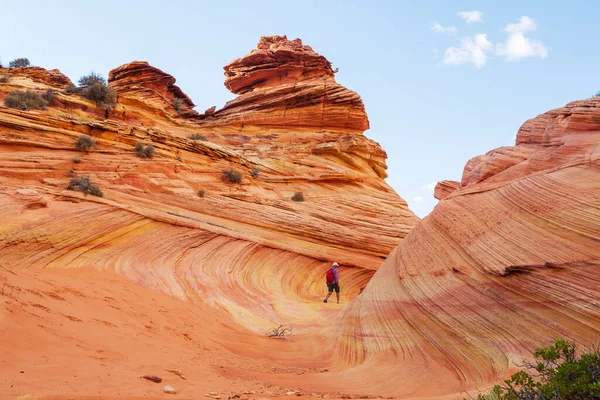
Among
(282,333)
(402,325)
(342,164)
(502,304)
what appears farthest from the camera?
(342,164)

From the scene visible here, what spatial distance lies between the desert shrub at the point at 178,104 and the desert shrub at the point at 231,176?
1182 centimetres

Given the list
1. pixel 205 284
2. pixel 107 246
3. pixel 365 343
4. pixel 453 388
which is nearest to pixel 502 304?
pixel 453 388

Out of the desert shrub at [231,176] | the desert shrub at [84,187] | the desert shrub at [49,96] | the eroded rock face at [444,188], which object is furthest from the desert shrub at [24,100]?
the eroded rock face at [444,188]

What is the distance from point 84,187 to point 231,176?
6614 millimetres

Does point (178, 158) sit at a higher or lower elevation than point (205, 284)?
higher

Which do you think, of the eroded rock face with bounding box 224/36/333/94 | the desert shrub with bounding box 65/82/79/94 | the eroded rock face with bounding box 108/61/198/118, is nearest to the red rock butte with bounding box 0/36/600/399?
the desert shrub with bounding box 65/82/79/94

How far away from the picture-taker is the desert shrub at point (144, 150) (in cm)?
1827

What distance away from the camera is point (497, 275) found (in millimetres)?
7176

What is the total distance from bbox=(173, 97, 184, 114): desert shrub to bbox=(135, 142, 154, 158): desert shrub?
12.4 m

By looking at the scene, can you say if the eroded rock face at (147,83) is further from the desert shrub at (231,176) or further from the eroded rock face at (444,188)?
the eroded rock face at (444,188)

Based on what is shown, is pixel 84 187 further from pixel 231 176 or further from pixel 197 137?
pixel 197 137

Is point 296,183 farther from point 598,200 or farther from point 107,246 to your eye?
point 598,200

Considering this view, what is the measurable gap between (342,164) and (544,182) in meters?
19.5

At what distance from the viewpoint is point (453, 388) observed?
6223 mm
